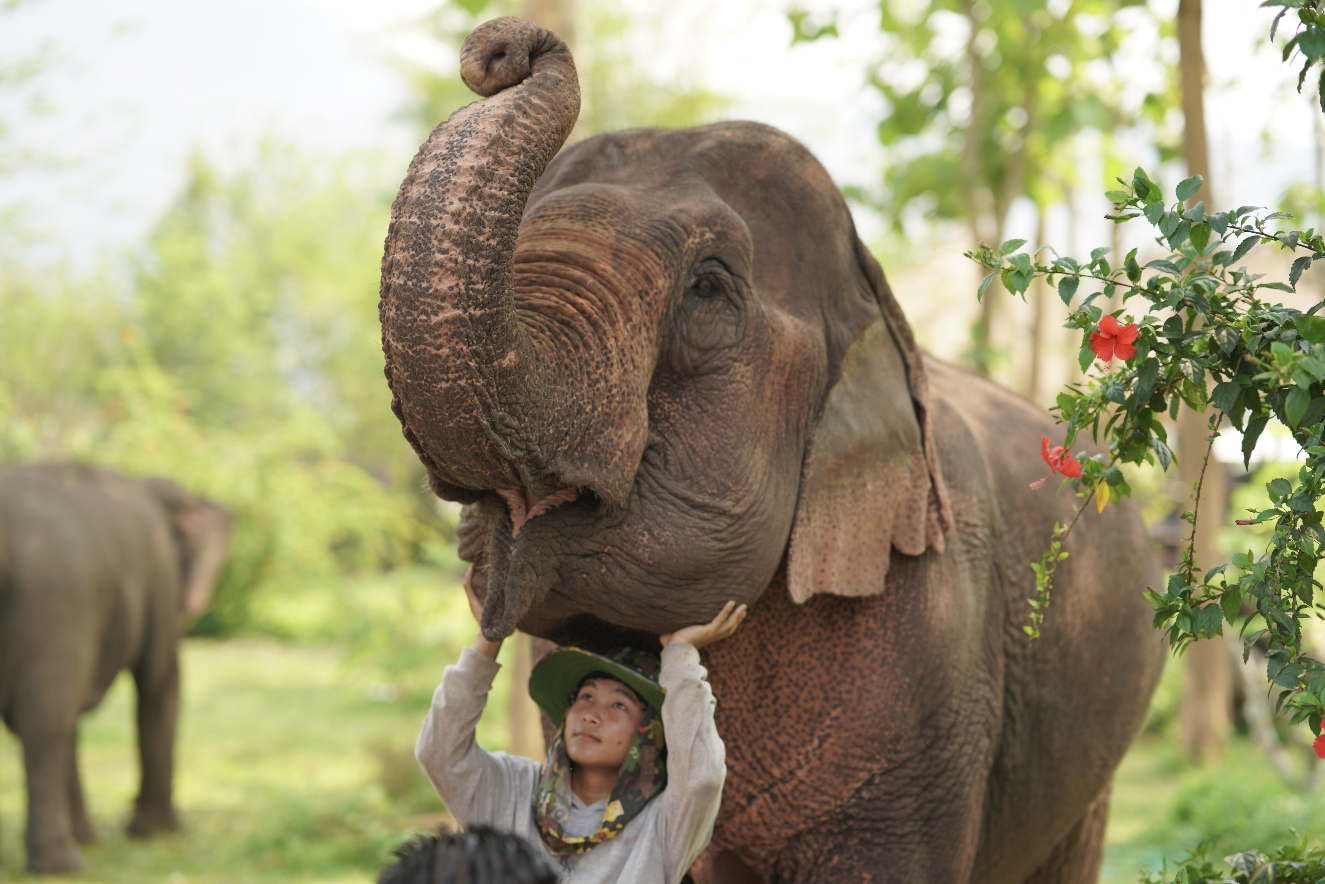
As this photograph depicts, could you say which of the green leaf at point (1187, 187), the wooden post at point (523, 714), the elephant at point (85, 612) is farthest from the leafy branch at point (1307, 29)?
the elephant at point (85, 612)

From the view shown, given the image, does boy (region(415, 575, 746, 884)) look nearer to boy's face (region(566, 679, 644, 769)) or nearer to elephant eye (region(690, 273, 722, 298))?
boy's face (region(566, 679, 644, 769))

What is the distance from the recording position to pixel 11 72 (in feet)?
38.7

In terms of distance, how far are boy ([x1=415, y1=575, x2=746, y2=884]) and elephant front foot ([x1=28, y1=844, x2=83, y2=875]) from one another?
190 inches

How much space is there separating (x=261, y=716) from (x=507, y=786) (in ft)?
33.1

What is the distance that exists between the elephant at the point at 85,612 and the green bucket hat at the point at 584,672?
491 cm

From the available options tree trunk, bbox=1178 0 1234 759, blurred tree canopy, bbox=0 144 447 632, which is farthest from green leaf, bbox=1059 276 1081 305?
tree trunk, bbox=1178 0 1234 759

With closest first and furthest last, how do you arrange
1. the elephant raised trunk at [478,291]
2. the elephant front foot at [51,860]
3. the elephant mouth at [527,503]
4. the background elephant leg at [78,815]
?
the elephant raised trunk at [478,291] → the elephant mouth at [527,503] → the elephant front foot at [51,860] → the background elephant leg at [78,815]

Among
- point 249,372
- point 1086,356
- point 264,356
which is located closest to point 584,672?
point 1086,356

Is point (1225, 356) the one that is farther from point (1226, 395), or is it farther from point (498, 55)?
point (498, 55)

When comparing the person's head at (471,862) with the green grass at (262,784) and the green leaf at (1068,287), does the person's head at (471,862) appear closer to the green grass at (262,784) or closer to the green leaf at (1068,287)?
the green leaf at (1068,287)

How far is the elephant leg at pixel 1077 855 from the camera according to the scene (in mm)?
4051

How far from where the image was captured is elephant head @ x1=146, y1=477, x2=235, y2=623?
869 centimetres

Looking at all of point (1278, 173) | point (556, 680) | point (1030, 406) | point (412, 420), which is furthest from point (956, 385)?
point (1278, 173)

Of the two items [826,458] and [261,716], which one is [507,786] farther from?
[261,716]
